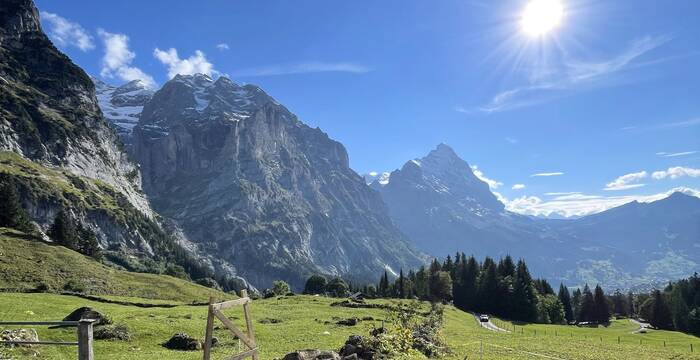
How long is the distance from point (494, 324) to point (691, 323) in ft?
190

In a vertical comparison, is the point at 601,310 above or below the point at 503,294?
below

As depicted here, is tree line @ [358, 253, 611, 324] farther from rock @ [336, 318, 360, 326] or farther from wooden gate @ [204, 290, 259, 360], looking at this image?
wooden gate @ [204, 290, 259, 360]

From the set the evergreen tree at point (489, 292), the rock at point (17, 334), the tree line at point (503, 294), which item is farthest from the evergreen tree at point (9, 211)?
the evergreen tree at point (489, 292)

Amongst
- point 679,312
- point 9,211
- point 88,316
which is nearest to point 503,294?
point 679,312

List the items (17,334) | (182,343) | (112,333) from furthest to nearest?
1. (182,343)
2. (112,333)
3. (17,334)

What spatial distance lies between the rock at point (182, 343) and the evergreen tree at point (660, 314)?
15854 centimetres

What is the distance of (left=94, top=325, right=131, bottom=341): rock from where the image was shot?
39406mm

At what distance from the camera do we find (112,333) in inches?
1580

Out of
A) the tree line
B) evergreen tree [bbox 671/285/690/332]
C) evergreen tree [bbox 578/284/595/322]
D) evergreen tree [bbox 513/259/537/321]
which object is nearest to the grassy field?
evergreen tree [bbox 513/259/537/321]

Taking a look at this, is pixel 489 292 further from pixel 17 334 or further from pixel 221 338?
pixel 17 334

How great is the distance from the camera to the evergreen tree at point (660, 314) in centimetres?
14938

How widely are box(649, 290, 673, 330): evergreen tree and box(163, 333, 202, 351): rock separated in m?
159

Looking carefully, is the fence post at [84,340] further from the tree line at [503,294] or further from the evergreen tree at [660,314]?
the evergreen tree at [660,314]

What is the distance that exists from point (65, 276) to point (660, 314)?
166217 mm
